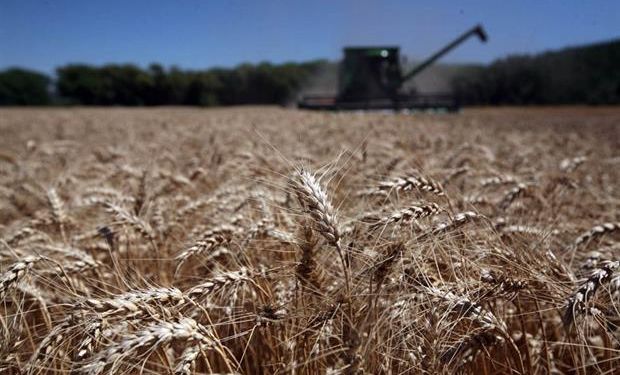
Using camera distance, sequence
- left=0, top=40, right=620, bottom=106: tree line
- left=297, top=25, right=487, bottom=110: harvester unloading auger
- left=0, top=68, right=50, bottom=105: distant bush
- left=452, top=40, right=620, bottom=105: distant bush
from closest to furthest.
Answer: left=297, top=25, right=487, bottom=110: harvester unloading auger < left=452, top=40, right=620, bottom=105: distant bush < left=0, top=40, right=620, bottom=106: tree line < left=0, top=68, right=50, bottom=105: distant bush

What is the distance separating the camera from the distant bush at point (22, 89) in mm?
56206

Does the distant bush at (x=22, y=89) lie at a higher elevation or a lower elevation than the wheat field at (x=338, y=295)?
lower

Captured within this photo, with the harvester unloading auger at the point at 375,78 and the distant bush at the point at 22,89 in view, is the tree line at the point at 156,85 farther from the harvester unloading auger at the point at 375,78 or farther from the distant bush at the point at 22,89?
the harvester unloading auger at the point at 375,78

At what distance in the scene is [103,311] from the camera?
126cm

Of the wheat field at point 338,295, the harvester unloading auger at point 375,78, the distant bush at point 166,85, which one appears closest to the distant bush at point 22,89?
the distant bush at point 166,85

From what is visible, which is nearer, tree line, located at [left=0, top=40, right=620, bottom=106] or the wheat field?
the wheat field

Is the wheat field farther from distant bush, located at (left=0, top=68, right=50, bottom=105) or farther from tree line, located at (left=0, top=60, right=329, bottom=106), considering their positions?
distant bush, located at (left=0, top=68, right=50, bottom=105)

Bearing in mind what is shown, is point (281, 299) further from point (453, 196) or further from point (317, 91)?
point (317, 91)

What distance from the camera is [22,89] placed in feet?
186

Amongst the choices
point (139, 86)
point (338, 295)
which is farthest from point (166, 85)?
point (338, 295)

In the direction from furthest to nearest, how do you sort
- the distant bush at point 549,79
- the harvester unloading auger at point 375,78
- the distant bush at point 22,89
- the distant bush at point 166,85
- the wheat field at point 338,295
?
the distant bush at point 22,89 < the distant bush at point 166,85 < the distant bush at point 549,79 < the harvester unloading auger at point 375,78 < the wheat field at point 338,295

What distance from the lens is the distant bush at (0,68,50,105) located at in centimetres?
5621

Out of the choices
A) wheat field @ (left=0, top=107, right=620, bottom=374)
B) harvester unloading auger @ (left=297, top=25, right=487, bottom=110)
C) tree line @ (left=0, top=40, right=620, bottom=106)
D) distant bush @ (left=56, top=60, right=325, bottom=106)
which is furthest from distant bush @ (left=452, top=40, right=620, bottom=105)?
wheat field @ (left=0, top=107, right=620, bottom=374)

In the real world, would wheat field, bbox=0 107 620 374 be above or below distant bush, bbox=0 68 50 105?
above
